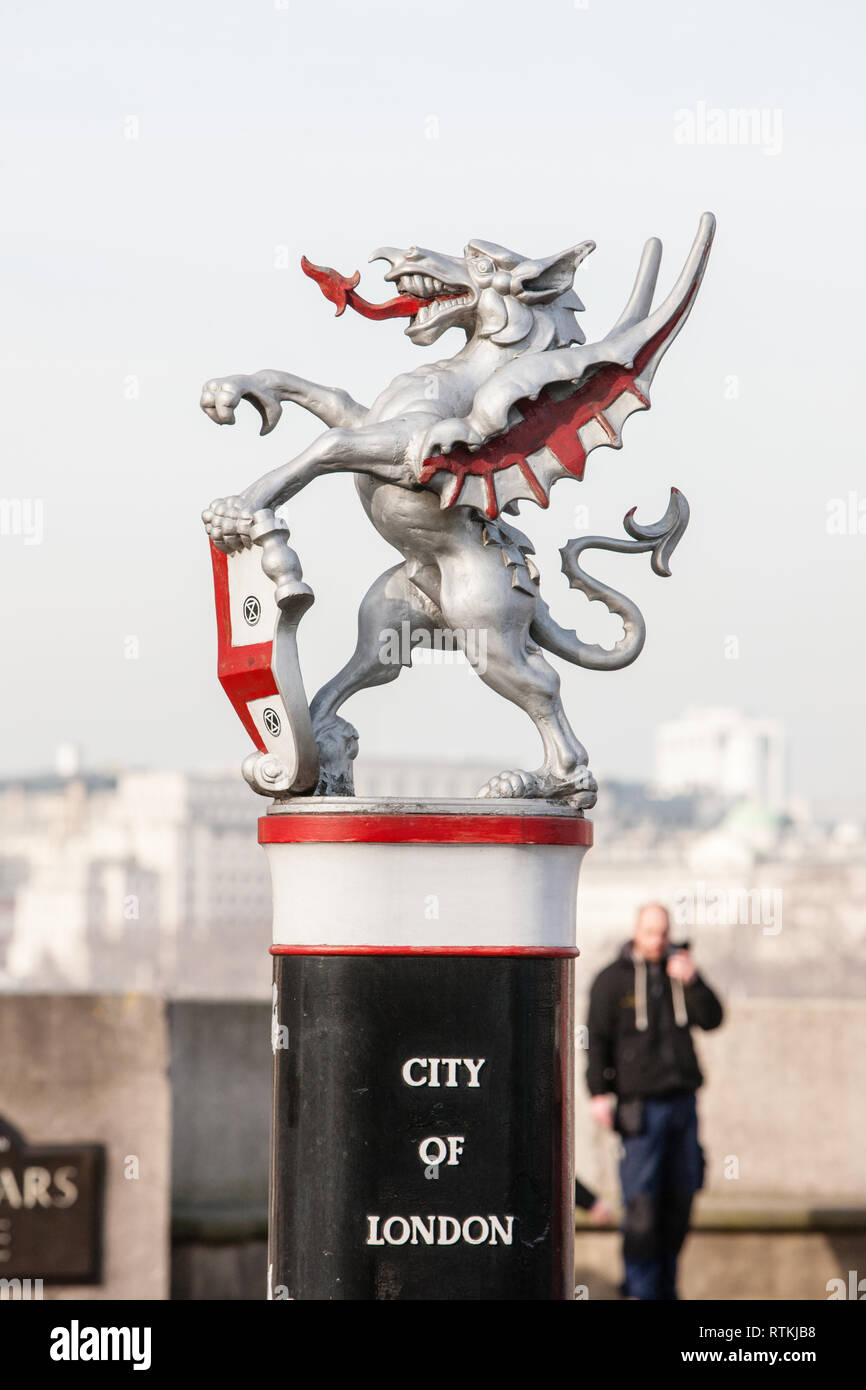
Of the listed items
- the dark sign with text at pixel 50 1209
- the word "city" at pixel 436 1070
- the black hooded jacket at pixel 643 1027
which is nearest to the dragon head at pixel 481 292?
the word "city" at pixel 436 1070

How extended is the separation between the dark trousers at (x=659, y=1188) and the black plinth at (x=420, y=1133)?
3.71 meters

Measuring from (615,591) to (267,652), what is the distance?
1039 millimetres

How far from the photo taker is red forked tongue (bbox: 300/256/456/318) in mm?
5781

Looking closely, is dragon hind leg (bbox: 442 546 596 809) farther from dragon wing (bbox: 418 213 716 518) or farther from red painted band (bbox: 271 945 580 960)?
red painted band (bbox: 271 945 580 960)

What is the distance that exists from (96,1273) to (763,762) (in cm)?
13573

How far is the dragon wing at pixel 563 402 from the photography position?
5.53m

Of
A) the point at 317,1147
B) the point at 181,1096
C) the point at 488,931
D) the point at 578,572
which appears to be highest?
the point at 578,572

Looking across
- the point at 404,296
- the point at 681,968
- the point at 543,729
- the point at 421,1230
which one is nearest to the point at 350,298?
the point at 404,296

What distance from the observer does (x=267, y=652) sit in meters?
5.33

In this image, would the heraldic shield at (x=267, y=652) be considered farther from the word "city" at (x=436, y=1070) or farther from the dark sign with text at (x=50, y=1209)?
the dark sign with text at (x=50, y=1209)

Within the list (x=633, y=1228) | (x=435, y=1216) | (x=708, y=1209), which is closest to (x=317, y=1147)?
(x=435, y=1216)

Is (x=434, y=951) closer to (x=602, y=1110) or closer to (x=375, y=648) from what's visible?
(x=375, y=648)
